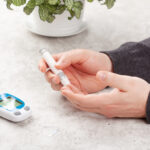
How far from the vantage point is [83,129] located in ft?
2.89

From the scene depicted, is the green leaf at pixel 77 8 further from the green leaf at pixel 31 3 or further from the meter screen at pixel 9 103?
the meter screen at pixel 9 103

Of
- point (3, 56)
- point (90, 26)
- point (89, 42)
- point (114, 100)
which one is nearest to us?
point (114, 100)

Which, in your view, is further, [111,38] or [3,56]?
[111,38]

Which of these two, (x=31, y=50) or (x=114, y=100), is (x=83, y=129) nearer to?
(x=114, y=100)

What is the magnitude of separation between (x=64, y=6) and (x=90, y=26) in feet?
0.74

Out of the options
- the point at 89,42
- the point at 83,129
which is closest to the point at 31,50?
the point at 89,42

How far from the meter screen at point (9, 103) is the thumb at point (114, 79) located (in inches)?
9.0

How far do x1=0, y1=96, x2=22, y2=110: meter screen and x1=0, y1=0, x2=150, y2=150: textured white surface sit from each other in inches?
1.5

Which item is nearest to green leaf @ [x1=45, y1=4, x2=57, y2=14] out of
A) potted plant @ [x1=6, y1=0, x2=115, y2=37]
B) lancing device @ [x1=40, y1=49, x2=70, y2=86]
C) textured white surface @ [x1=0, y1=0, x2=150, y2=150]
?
potted plant @ [x1=6, y1=0, x2=115, y2=37]

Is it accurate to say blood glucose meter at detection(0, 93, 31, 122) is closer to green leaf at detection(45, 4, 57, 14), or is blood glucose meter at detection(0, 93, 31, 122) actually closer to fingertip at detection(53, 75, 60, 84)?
fingertip at detection(53, 75, 60, 84)

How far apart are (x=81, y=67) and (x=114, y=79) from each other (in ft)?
0.59


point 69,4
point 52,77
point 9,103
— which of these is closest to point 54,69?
point 52,77

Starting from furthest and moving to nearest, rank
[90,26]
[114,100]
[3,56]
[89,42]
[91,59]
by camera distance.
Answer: [90,26], [89,42], [3,56], [91,59], [114,100]

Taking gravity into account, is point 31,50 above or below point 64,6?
below
